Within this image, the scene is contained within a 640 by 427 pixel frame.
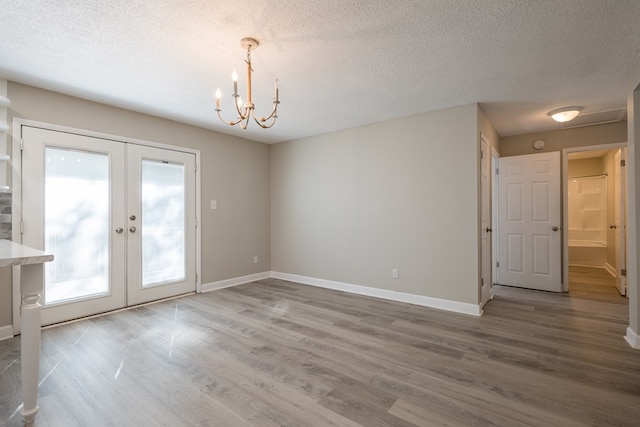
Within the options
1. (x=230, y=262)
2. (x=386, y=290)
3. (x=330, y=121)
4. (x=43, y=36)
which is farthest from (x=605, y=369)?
(x=43, y=36)

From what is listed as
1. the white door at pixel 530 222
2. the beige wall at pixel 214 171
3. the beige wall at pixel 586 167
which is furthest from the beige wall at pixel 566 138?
the beige wall at pixel 214 171

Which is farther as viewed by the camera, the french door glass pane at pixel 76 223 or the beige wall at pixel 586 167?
the beige wall at pixel 586 167

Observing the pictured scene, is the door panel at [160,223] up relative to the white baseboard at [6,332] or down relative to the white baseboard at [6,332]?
up

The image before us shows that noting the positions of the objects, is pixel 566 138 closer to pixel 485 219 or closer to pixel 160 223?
pixel 485 219

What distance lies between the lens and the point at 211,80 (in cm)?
288

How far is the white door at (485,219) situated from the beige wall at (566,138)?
4.11ft

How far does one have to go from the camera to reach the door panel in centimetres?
373

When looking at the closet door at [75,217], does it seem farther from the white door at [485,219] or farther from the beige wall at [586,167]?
the beige wall at [586,167]

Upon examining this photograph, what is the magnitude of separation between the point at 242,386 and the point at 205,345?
80cm

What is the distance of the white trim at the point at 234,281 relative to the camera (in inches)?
178

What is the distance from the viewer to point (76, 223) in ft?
10.7

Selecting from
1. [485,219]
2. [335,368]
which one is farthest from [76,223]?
[485,219]

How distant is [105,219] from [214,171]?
5.37ft

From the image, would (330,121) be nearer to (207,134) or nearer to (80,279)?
(207,134)
